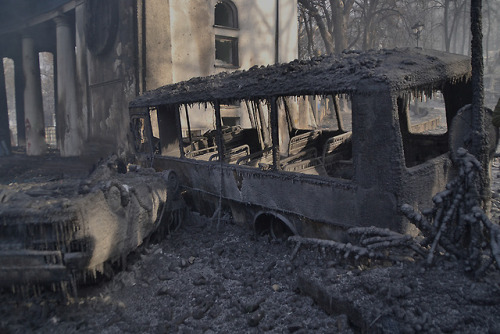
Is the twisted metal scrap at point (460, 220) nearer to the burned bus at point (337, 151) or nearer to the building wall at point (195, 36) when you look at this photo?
the burned bus at point (337, 151)

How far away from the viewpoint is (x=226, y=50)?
17578 mm

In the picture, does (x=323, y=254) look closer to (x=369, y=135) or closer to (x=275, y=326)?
(x=275, y=326)

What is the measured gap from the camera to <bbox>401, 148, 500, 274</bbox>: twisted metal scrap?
4102 mm

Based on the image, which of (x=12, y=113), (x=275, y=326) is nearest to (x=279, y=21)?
(x=275, y=326)

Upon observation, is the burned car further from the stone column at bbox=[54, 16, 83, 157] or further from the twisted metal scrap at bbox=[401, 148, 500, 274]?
the stone column at bbox=[54, 16, 83, 157]

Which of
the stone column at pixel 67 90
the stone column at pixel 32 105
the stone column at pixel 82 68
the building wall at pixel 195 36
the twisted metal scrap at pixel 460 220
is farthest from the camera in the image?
the stone column at pixel 32 105

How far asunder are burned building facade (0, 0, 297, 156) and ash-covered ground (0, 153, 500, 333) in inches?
337

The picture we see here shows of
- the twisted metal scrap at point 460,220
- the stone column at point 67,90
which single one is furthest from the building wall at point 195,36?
the twisted metal scrap at point 460,220

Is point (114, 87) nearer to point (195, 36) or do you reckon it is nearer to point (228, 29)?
point (195, 36)

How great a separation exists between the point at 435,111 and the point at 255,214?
2367 cm

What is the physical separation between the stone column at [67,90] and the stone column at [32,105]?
3.83 m

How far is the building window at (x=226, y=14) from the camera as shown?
15887mm

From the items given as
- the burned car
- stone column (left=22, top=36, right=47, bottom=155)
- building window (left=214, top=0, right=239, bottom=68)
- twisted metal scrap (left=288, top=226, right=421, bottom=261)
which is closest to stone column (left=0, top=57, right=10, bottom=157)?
stone column (left=22, top=36, right=47, bottom=155)

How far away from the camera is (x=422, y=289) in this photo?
12.7 ft
